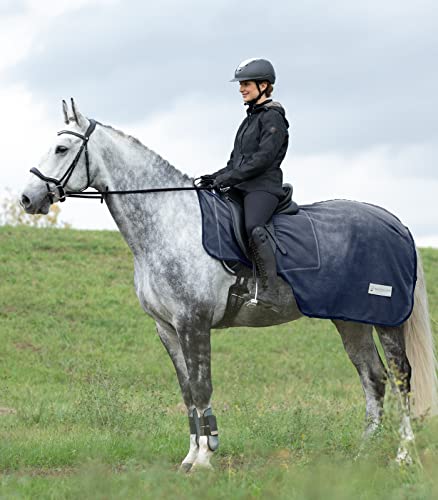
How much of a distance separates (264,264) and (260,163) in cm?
91

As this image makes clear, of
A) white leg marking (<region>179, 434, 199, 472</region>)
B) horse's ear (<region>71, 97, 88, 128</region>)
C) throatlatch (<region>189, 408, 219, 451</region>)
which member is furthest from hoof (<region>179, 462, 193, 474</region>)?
horse's ear (<region>71, 97, 88, 128</region>)

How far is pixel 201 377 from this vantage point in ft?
25.5

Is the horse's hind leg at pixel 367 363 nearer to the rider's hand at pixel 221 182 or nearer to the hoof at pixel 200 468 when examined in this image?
the hoof at pixel 200 468

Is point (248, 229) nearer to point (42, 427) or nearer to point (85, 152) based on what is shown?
point (85, 152)

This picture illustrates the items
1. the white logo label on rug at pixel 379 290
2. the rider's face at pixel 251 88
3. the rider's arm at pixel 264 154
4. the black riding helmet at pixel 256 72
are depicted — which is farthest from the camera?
the white logo label on rug at pixel 379 290

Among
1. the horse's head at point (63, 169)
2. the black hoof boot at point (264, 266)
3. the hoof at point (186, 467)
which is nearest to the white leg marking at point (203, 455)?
the hoof at point (186, 467)

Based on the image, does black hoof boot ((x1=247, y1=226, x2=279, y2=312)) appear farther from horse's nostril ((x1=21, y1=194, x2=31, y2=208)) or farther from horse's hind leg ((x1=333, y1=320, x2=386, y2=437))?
horse's nostril ((x1=21, y1=194, x2=31, y2=208))

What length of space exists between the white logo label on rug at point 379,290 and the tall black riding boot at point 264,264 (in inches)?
40.7

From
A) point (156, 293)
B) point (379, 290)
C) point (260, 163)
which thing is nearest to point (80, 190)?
point (156, 293)

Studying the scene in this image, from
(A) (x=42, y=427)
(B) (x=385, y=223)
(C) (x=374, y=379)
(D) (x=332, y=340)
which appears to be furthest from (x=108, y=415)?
(D) (x=332, y=340)

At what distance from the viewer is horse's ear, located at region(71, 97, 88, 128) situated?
309 inches

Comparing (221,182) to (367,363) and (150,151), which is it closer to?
(150,151)

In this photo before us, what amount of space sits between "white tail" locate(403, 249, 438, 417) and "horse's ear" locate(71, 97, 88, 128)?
3.68 metres

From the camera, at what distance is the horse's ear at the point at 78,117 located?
7848 mm
